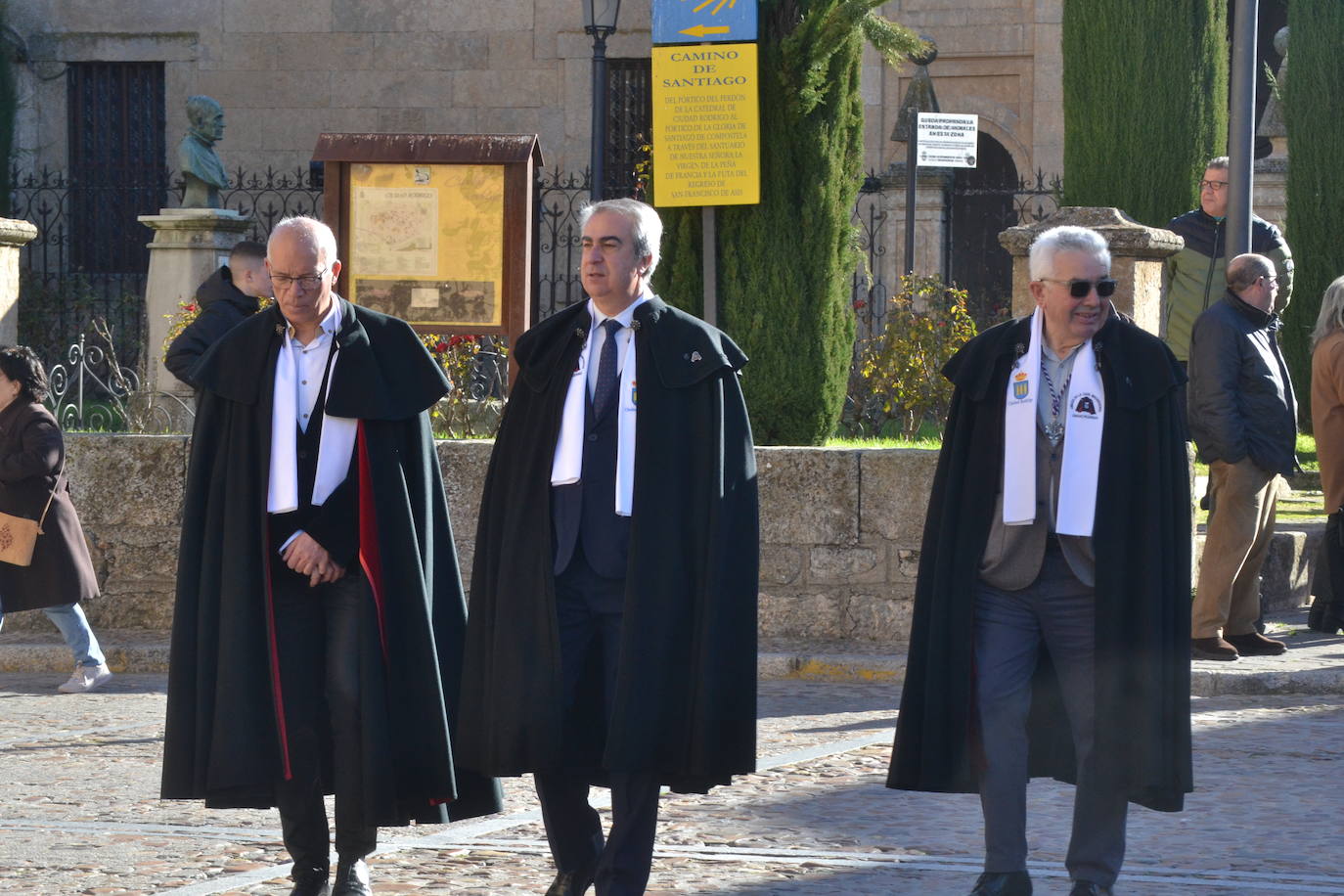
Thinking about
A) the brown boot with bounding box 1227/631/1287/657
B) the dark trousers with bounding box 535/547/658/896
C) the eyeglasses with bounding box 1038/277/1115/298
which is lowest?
the brown boot with bounding box 1227/631/1287/657

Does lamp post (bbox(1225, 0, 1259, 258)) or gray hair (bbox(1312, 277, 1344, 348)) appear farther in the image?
lamp post (bbox(1225, 0, 1259, 258))

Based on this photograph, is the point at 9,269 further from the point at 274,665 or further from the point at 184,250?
the point at 274,665

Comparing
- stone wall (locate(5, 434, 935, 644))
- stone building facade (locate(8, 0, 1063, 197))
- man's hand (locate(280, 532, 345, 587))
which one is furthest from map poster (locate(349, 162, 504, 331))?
stone building facade (locate(8, 0, 1063, 197))

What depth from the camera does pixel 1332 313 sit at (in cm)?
1041

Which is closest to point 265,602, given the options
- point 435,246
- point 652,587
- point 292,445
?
point 292,445

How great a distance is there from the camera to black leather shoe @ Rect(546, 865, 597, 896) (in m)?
5.24

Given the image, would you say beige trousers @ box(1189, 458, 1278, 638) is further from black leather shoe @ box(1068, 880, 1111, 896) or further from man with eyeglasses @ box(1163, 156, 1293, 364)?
black leather shoe @ box(1068, 880, 1111, 896)

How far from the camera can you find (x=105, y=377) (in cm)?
2166

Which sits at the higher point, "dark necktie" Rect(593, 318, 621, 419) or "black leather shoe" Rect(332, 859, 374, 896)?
"dark necktie" Rect(593, 318, 621, 419)

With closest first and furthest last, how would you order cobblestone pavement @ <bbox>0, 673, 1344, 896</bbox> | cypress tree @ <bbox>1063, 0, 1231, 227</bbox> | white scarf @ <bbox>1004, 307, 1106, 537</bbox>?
white scarf @ <bbox>1004, 307, 1106, 537</bbox> < cobblestone pavement @ <bbox>0, 673, 1344, 896</bbox> < cypress tree @ <bbox>1063, 0, 1231, 227</bbox>

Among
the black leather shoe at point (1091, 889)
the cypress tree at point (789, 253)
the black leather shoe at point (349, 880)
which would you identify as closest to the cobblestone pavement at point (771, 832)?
the black leather shoe at point (349, 880)

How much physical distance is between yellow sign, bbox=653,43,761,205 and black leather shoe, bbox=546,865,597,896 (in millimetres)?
7948

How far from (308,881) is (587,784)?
0.76 meters

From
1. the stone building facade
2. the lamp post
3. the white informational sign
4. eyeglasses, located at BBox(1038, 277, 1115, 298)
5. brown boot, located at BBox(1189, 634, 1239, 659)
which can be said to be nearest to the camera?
eyeglasses, located at BBox(1038, 277, 1115, 298)
